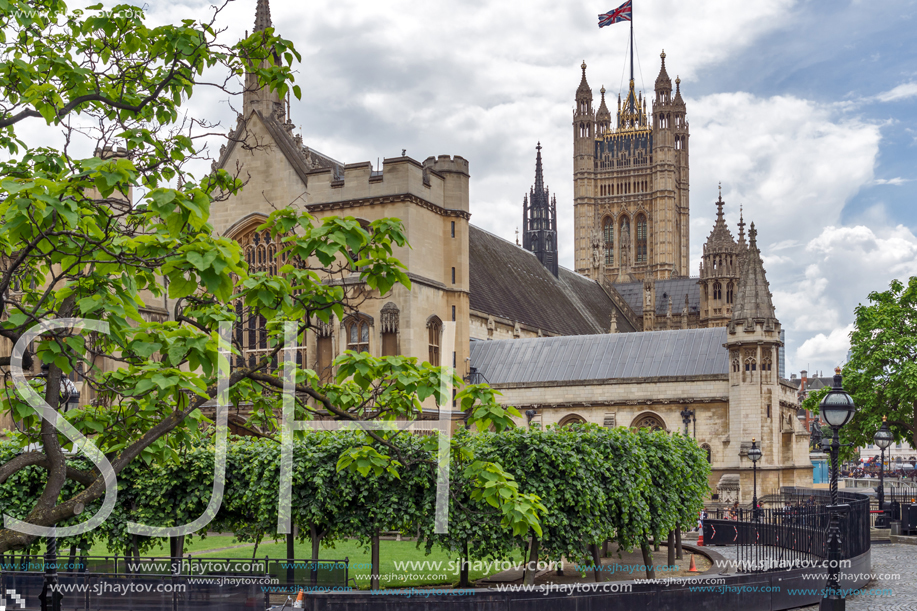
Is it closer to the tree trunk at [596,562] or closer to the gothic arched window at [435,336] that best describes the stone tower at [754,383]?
the gothic arched window at [435,336]

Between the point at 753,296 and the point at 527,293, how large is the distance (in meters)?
20.1

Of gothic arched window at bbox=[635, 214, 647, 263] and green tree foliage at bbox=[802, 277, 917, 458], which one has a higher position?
gothic arched window at bbox=[635, 214, 647, 263]

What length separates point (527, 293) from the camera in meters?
58.2

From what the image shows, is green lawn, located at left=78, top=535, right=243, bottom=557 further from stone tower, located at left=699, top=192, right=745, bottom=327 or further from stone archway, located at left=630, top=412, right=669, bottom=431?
stone tower, located at left=699, top=192, right=745, bottom=327

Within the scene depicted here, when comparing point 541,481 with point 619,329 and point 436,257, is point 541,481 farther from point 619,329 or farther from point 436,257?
point 619,329

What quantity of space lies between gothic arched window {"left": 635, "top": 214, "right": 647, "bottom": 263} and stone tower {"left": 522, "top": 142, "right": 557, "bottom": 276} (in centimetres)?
2812

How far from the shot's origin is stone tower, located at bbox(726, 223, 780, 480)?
38.3 meters

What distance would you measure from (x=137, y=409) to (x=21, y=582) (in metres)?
4.56

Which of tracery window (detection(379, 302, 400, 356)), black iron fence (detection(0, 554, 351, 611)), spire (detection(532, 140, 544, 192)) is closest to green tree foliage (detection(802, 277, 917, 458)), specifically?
tracery window (detection(379, 302, 400, 356))

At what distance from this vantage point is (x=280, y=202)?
39.4 metres

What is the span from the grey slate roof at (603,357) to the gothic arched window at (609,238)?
73031mm

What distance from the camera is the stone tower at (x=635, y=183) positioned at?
11569 centimetres

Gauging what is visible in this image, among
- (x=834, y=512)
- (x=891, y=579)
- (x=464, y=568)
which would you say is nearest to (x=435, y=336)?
(x=464, y=568)

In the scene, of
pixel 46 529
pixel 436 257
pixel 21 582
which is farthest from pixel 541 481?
pixel 436 257
